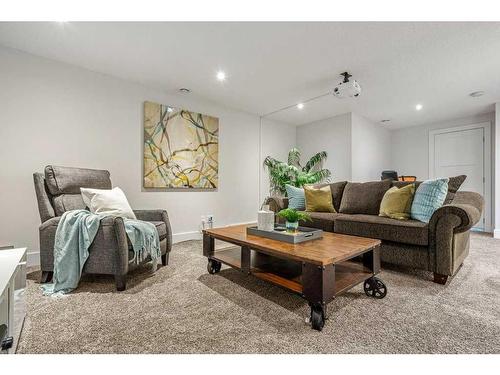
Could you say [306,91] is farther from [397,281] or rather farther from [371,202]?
[397,281]

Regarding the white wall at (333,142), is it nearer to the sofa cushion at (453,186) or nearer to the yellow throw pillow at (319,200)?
the yellow throw pillow at (319,200)

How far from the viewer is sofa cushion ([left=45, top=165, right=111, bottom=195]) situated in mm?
2158

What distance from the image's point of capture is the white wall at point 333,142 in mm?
4418

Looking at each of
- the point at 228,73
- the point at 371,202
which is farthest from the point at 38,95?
the point at 371,202

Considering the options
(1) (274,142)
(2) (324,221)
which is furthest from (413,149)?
(2) (324,221)

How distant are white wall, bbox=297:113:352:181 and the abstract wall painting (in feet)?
7.01

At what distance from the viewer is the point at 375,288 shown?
1715mm

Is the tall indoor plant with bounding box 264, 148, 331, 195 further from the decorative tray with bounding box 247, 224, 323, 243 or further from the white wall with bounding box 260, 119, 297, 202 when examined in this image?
the decorative tray with bounding box 247, 224, 323, 243

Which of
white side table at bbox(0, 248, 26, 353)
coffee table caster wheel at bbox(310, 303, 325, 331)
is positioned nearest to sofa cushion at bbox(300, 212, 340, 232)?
coffee table caster wheel at bbox(310, 303, 325, 331)

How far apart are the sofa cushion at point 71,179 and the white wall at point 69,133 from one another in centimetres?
44

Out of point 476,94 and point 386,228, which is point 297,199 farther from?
point 476,94

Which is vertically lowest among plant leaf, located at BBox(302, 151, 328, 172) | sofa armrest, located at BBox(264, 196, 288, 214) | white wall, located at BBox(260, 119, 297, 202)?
sofa armrest, located at BBox(264, 196, 288, 214)
